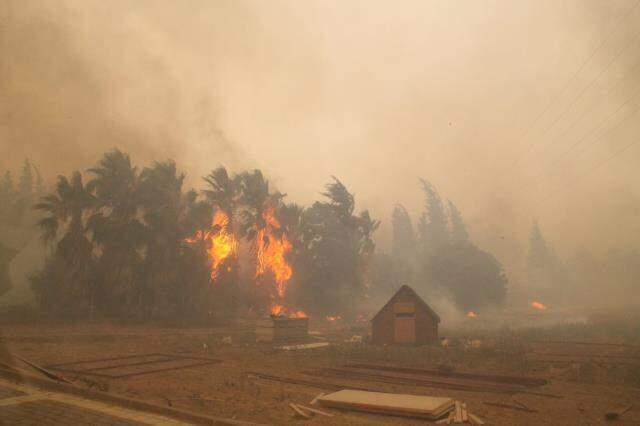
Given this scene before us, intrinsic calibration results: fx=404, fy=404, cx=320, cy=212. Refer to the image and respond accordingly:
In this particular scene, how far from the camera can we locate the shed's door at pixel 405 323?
89.5 feet

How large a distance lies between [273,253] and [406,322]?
33.3 metres

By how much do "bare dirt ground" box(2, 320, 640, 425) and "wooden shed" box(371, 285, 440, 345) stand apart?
2261 mm

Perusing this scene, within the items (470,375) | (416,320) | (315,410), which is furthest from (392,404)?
(416,320)

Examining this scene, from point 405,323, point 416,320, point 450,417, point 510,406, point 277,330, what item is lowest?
point 510,406

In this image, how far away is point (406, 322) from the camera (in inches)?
1089

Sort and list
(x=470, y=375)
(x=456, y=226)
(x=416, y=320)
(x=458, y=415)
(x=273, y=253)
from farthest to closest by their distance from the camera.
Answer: (x=456, y=226), (x=273, y=253), (x=416, y=320), (x=470, y=375), (x=458, y=415)

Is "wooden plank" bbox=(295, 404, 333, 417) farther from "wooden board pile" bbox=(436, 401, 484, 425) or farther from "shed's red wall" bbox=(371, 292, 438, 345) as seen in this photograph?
"shed's red wall" bbox=(371, 292, 438, 345)

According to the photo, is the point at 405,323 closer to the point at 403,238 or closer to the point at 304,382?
the point at 304,382

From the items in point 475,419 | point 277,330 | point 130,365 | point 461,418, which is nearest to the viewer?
point 475,419

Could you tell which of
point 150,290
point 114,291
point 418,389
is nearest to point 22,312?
point 114,291

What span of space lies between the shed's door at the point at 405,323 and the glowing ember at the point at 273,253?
102 feet

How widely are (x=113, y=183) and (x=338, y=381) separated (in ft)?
133

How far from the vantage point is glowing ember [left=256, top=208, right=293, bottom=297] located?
56.9m

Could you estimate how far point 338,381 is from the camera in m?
14.8
